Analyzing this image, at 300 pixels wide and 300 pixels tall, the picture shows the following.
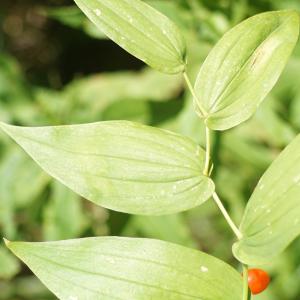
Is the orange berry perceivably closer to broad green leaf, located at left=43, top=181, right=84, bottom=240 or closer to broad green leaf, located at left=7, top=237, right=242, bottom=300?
broad green leaf, located at left=7, top=237, right=242, bottom=300

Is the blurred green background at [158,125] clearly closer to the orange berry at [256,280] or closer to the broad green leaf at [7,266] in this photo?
the broad green leaf at [7,266]

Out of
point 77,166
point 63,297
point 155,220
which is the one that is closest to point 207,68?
point 77,166

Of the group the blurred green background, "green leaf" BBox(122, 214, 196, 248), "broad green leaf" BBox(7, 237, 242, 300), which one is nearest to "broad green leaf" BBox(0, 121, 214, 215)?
"broad green leaf" BBox(7, 237, 242, 300)

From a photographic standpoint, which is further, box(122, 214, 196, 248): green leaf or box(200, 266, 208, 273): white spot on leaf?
box(122, 214, 196, 248): green leaf

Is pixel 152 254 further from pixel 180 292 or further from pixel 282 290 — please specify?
pixel 282 290

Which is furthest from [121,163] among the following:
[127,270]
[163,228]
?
[163,228]

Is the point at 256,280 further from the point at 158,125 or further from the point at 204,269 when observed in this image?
the point at 158,125
